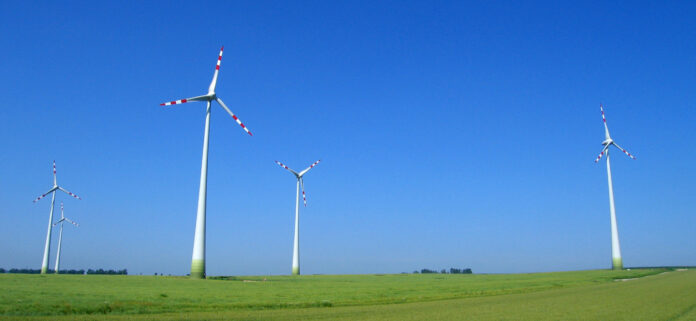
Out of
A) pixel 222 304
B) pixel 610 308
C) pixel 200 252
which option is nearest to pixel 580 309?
pixel 610 308

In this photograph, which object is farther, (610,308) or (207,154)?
(207,154)

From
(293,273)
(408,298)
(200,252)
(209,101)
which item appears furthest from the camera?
(293,273)

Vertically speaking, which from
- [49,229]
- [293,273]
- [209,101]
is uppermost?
[209,101]

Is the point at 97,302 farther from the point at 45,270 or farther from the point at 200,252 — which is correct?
the point at 45,270

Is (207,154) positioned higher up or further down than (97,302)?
higher up

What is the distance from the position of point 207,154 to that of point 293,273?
39667 mm

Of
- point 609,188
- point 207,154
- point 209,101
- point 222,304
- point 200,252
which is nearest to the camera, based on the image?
point 222,304

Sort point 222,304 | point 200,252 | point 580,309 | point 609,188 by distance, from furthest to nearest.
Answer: point 609,188
point 200,252
point 222,304
point 580,309

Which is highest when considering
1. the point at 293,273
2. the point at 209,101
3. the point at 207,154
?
the point at 209,101

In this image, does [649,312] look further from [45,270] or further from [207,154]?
[45,270]

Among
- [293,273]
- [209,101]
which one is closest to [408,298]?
[209,101]

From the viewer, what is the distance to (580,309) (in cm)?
2589

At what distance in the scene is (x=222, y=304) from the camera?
2853 cm

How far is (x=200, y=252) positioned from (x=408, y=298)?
3132 centimetres
